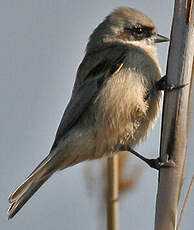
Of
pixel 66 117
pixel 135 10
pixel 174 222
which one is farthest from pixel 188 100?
pixel 135 10

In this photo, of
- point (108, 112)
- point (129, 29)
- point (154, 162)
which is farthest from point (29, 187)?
point (129, 29)

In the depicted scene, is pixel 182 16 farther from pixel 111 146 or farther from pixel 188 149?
pixel 111 146

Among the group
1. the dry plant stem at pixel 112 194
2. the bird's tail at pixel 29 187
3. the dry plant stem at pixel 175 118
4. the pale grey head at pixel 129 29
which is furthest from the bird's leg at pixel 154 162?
the pale grey head at pixel 129 29

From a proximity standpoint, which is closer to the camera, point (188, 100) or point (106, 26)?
point (188, 100)

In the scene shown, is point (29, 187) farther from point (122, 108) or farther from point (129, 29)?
point (129, 29)

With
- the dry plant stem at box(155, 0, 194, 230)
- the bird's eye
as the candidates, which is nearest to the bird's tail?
the dry plant stem at box(155, 0, 194, 230)
